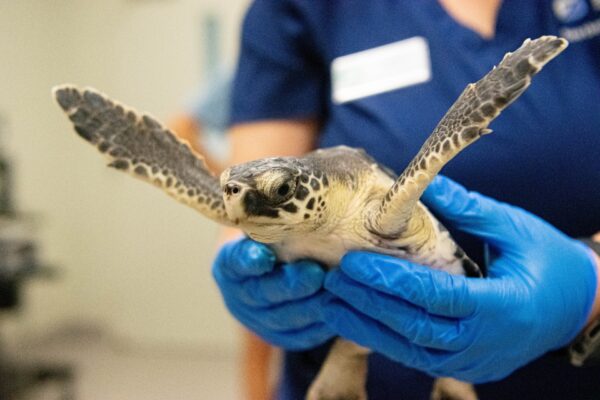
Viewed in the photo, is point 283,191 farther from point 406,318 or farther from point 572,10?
point 572,10

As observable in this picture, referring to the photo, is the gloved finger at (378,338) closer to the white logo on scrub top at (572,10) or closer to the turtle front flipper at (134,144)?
the turtle front flipper at (134,144)

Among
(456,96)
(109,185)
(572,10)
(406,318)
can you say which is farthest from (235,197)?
(109,185)

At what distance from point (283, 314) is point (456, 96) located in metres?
0.32

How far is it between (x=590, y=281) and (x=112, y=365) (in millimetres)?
2723

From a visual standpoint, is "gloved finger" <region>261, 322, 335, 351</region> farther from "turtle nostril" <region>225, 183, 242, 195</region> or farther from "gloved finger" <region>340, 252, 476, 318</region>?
"turtle nostril" <region>225, 183, 242, 195</region>

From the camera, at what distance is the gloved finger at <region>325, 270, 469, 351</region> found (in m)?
0.56

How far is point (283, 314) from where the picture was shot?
2.16 ft

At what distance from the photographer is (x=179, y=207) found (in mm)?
2945

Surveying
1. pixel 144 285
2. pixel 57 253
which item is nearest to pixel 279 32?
pixel 144 285

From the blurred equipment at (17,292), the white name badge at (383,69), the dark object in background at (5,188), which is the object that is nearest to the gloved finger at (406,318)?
the white name badge at (383,69)

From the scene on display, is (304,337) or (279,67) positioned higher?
(279,67)

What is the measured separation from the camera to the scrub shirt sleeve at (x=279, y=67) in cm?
83

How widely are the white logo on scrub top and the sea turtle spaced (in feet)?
0.95

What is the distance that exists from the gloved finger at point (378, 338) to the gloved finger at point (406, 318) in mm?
22
